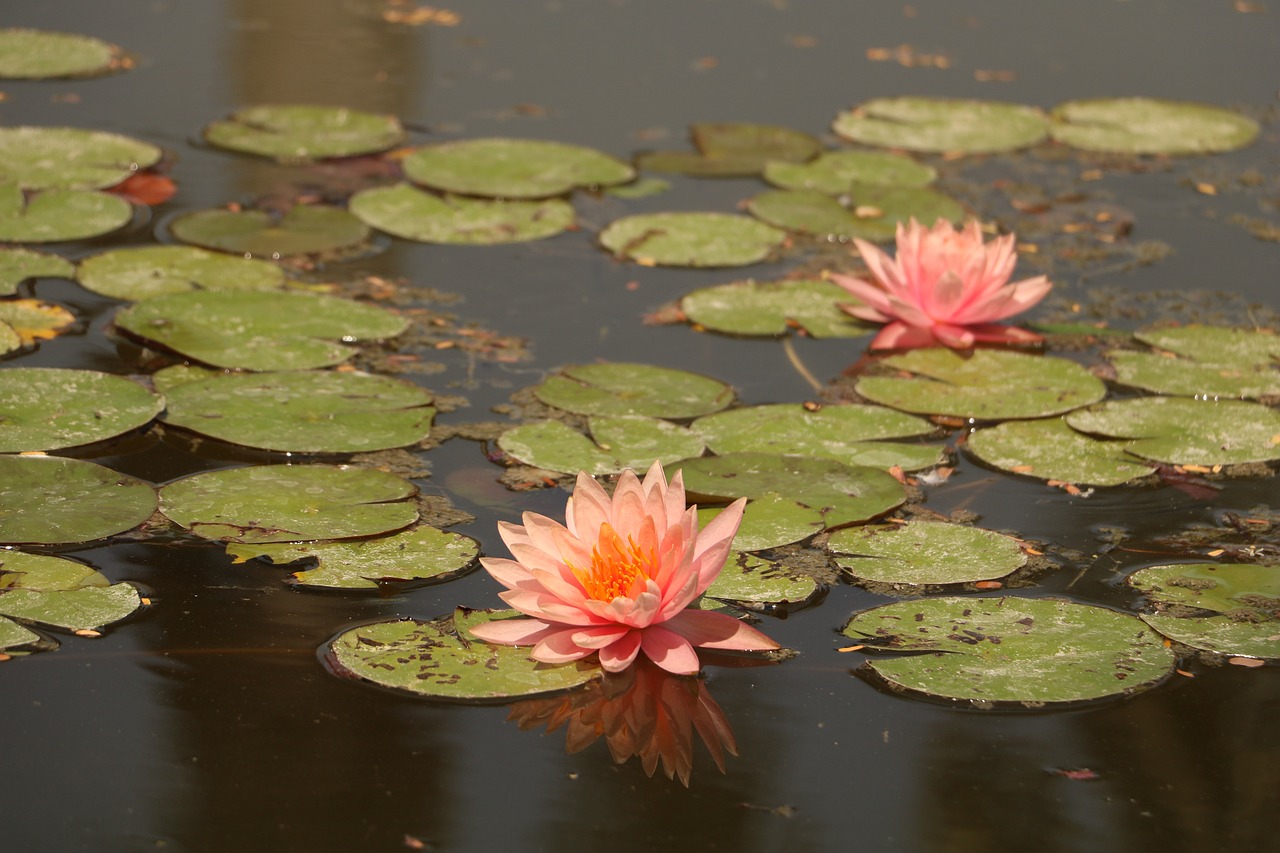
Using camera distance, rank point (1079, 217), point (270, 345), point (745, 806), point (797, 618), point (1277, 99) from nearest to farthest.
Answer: point (745, 806), point (797, 618), point (270, 345), point (1079, 217), point (1277, 99)

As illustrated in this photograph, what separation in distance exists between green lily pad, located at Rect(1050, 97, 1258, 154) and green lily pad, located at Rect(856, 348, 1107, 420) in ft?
7.48

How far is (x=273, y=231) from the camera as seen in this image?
4355mm

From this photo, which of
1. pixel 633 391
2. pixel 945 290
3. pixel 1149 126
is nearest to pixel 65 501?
pixel 633 391

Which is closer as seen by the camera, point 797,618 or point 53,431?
point 797,618

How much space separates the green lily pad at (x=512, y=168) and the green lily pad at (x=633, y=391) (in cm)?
142

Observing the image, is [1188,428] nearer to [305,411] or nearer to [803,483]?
[803,483]

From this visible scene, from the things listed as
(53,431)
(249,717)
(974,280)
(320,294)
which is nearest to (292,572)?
(249,717)

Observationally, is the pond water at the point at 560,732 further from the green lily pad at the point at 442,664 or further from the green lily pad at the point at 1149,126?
the green lily pad at the point at 1149,126

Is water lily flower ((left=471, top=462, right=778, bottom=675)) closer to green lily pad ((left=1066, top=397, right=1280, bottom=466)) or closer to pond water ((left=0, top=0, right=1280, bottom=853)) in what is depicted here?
pond water ((left=0, top=0, right=1280, bottom=853))

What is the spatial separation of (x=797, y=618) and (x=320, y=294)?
1997mm

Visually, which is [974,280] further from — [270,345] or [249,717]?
[249,717]

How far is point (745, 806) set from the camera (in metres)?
2.04

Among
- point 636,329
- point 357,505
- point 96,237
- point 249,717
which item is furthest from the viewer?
point 96,237

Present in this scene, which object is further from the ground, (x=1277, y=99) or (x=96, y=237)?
(x=1277, y=99)
